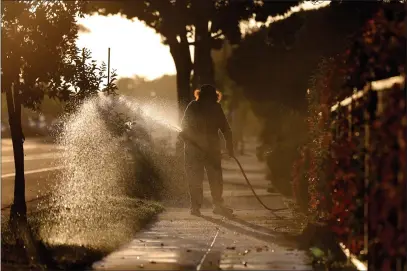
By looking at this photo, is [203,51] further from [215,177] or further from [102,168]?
[215,177]

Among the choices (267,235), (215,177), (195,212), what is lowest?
(195,212)

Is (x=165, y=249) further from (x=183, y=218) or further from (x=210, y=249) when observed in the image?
(x=183, y=218)

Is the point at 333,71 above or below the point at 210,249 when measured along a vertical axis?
above

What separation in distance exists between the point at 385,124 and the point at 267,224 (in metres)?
7.18

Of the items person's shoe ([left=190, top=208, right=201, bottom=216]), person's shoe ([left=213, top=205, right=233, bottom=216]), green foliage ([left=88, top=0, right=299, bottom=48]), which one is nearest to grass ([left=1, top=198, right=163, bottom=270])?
person's shoe ([left=190, top=208, right=201, bottom=216])

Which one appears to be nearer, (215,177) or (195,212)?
(195,212)

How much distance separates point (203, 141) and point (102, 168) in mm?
6918

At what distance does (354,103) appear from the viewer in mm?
8336

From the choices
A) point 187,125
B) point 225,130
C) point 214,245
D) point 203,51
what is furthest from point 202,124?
point 203,51

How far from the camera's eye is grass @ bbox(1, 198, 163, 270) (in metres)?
9.74

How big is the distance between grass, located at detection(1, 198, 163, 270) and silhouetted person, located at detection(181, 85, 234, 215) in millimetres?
824

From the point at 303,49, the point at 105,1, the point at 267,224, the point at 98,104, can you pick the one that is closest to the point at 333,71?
the point at 267,224

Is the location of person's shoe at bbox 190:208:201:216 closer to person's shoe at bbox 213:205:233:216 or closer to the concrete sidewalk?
the concrete sidewalk

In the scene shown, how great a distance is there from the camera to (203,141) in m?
15.5
